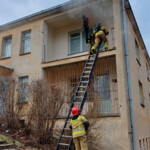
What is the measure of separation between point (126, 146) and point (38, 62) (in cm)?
655

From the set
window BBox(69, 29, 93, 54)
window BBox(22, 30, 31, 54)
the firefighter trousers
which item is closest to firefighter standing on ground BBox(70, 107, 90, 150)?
the firefighter trousers

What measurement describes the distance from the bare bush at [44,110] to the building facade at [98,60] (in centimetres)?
91

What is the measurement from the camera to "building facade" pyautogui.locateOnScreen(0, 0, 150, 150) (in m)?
7.97

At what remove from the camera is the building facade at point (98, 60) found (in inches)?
314

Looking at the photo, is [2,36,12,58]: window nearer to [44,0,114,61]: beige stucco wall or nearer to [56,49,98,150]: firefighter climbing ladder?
[44,0,114,61]: beige stucco wall

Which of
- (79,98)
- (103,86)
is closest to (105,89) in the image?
(103,86)

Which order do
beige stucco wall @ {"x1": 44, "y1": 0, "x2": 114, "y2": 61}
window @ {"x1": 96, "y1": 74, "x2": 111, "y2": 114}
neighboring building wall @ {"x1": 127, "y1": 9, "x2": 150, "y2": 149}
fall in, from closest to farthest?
window @ {"x1": 96, "y1": 74, "x2": 111, "y2": 114} < neighboring building wall @ {"x1": 127, "y1": 9, "x2": 150, "y2": 149} < beige stucco wall @ {"x1": 44, "y1": 0, "x2": 114, "y2": 61}

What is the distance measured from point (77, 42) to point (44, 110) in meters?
6.06

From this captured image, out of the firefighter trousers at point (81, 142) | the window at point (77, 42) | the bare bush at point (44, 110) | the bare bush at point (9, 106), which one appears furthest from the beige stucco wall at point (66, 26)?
the firefighter trousers at point (81, 142)

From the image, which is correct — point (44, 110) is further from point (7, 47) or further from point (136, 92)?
point (7, 47)

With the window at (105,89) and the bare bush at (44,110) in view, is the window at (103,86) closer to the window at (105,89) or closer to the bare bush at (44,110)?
the window at (105,89)

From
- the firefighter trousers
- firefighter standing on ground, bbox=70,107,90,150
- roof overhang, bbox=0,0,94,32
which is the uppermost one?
roof overhang, bbox=0,0,94,32

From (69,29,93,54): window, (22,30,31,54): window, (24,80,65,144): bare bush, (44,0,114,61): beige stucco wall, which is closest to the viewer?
(24,80,65,144): bare bush

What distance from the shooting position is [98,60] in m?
9.86
